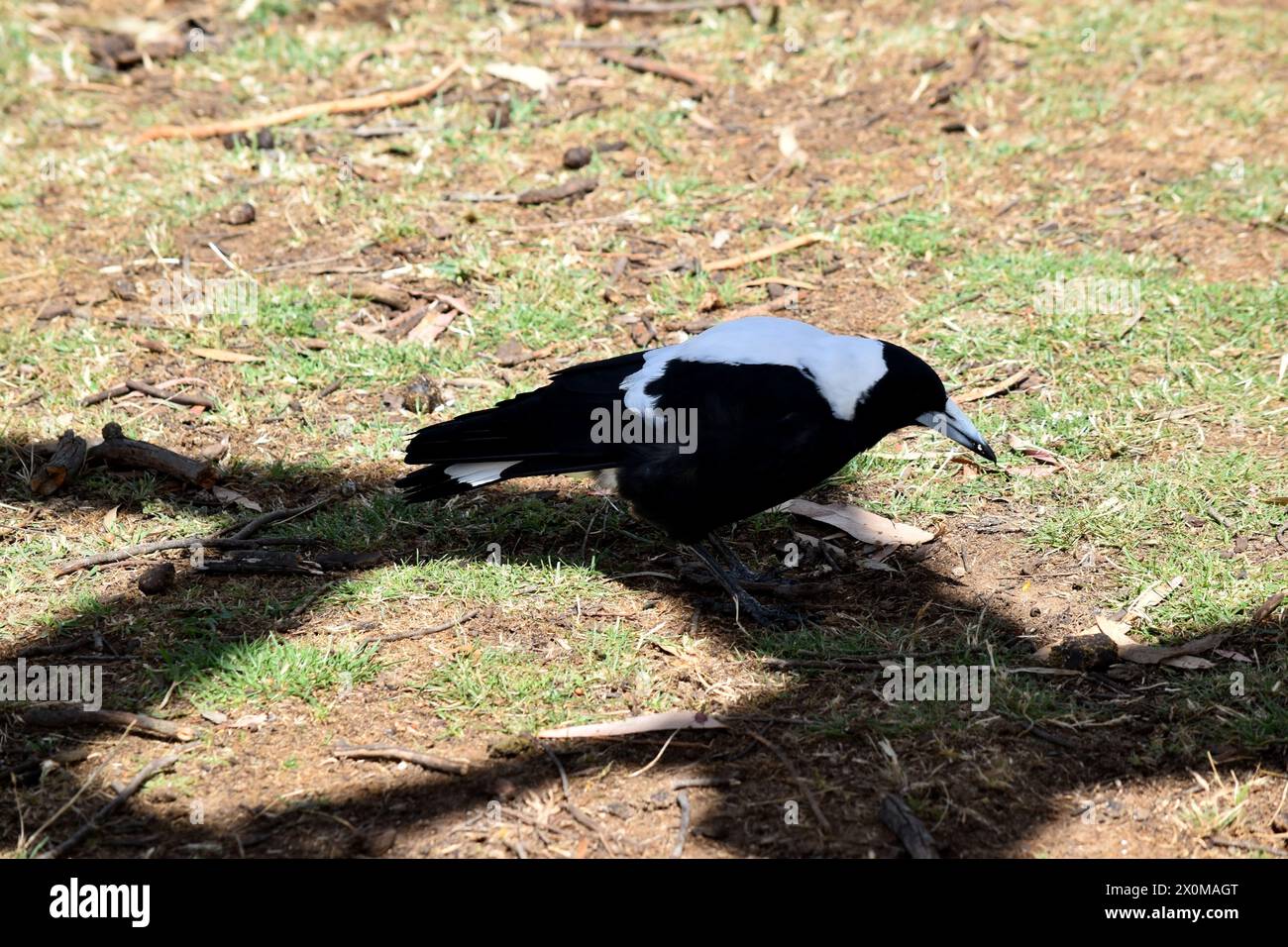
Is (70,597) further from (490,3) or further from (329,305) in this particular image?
(490,3)

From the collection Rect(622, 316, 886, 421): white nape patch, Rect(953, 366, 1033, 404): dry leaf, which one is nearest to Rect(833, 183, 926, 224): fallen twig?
Rect(953, 366, 1033, 404): dry leaf

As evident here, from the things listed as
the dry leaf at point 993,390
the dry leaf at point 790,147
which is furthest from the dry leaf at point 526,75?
the dry leaf at point 993,390

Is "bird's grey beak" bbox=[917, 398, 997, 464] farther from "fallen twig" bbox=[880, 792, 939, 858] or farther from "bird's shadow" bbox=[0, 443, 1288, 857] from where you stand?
"fallen twig" bbox=[880, 792, 939, 858]

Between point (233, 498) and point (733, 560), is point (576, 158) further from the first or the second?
point (733, 560)

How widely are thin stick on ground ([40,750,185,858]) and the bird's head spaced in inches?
82.4

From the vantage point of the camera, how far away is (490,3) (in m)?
7.84

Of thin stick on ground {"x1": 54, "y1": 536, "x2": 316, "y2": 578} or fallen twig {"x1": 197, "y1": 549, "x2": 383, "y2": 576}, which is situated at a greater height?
fallen twig {"x1": 197, "y1": 549, "x2": 383, "y2": 576}

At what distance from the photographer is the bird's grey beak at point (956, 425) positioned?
149 inches

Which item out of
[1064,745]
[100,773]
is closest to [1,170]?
[100,773]

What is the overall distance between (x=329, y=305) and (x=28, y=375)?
1.18 m

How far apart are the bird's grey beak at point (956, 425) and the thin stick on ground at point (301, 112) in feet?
13.5

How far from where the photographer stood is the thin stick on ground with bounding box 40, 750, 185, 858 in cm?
280

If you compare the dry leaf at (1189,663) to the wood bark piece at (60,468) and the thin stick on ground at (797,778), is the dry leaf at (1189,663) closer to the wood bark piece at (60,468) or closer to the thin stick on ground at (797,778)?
the thin stick on ground at (797,778)

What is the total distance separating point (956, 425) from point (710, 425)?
75 centimetres
